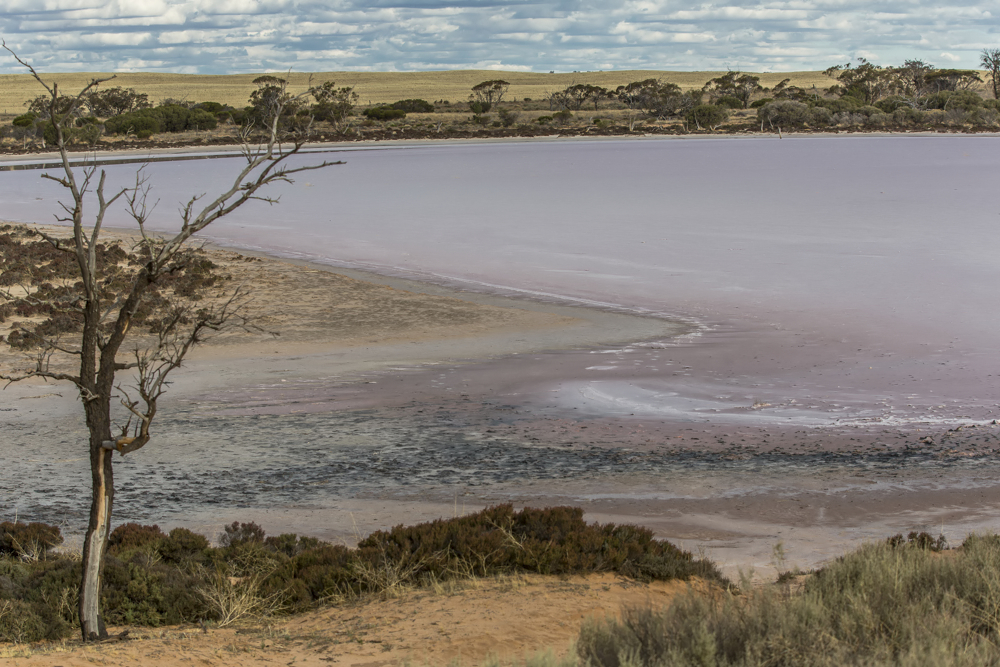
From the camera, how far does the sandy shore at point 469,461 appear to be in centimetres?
807

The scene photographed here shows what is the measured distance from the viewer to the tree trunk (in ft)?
17.3

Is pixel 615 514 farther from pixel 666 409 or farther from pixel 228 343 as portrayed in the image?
pixel 228 343

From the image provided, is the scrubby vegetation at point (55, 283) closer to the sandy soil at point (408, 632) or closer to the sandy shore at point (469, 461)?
the sandy shore at point (469, 461)

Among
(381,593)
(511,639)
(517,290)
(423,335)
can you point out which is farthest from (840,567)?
(517,290)

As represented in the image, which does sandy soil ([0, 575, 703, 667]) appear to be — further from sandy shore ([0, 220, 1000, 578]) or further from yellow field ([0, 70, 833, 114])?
yellow field ([0, 70, 833, 114])

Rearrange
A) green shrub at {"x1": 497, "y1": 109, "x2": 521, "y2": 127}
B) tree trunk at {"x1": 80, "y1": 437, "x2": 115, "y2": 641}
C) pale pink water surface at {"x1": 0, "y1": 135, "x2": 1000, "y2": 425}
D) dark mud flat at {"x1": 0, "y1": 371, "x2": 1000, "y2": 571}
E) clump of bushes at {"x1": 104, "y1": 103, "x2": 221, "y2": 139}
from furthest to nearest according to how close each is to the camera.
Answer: green shrub at {"x1": 497, "y1": 109, "x2": 521, "y2": 127} → clump of bushes at {"x1": 104, "y1": 103, "x2": 221, "y2": 139} → pale pink water surface at {"x1": 0, "y1": 135, "x2": 1000, "y2": 425} → dark mud flat at {"x1": 0, "y1": 371, "x2": 1000, "y2": 571} → tree trunk at {"x1": 80, "y1": 437, "x2": 115, "y2": 641}

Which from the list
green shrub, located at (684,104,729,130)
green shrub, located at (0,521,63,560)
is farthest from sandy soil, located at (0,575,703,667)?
green shrub, located at (684,104,729,130)

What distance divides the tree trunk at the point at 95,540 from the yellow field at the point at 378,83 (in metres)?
107

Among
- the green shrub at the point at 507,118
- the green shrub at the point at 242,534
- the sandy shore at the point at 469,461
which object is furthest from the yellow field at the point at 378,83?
the green shrub at the point at 242,534

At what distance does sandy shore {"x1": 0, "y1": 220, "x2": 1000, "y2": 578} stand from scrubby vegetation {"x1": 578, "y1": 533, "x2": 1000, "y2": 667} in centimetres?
170

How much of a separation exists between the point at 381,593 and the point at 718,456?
4.37 metres

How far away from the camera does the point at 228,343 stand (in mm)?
14648

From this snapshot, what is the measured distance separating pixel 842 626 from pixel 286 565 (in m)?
3.71

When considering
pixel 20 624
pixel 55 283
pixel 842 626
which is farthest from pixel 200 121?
pixel 842 626
